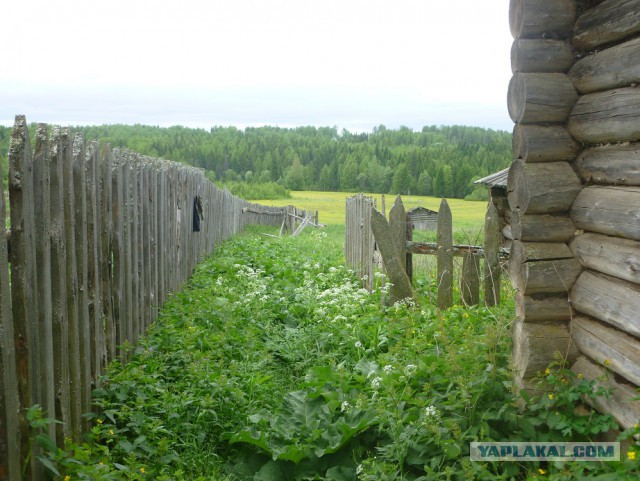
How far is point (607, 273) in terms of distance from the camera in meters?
3.78

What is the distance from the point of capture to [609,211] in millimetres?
3750

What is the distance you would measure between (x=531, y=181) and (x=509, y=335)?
117 centimetres

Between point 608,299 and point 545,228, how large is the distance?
694 mm

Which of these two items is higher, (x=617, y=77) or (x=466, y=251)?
(x=617, y=77)

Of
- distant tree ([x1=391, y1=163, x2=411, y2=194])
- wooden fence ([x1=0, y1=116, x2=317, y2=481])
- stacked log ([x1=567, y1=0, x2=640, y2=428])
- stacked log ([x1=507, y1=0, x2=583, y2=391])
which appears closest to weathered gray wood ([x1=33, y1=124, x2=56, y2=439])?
wooden fence ([x1=0, y1=116, x2=317, y2=481])

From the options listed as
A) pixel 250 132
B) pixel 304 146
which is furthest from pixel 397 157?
pixel 250 132

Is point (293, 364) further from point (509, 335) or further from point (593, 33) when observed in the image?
point (593, 33)

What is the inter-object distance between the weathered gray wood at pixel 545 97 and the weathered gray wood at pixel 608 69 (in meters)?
0.09

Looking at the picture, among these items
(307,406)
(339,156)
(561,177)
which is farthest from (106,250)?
(339,156)

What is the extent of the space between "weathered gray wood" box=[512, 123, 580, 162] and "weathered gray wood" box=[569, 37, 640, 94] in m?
0.32

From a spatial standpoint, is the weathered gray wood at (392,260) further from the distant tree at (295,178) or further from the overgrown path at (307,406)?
the distant tree at (295,178)

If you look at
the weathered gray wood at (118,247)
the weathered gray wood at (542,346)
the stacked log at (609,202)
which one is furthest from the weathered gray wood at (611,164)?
the weathered gray wood at (118,247)

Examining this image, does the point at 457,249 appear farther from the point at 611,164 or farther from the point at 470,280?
the point at 611,164

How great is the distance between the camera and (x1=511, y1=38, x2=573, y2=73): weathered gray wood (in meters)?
4.21
